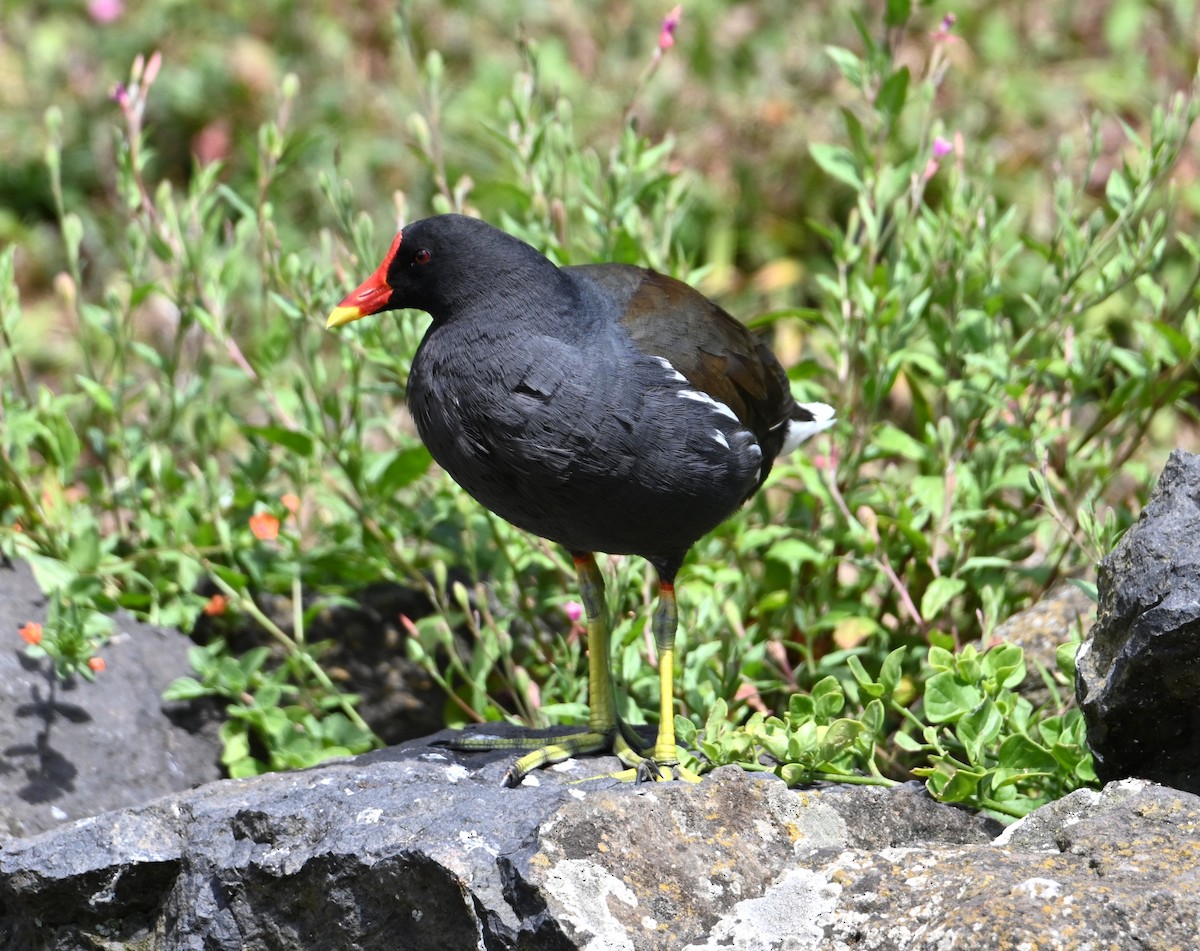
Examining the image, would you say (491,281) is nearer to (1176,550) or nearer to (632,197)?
(632,197)

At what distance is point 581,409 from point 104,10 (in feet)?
19.8

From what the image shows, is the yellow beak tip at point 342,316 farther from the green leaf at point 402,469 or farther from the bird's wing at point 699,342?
the green leaf at point 402,469

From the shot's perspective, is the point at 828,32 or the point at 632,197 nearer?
the point at 632,197

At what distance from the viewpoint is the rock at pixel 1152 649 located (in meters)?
2.72

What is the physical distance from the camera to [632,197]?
14.7 ft

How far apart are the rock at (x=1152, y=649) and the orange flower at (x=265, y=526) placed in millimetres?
2355

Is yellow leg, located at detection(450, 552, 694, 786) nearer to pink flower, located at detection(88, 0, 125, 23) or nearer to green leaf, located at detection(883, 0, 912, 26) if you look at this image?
green leaf, located at detection(883, 0, 912, 26)

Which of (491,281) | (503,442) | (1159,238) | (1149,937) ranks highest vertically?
(1159,238)

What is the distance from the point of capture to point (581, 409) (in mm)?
3188

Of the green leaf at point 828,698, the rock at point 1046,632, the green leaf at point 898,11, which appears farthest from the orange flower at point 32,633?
the green leaf at point 898,11

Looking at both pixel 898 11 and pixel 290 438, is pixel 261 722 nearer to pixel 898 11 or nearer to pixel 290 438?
pixel 290 438

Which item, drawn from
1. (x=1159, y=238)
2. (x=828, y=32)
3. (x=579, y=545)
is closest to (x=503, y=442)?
(x=579, y=545)

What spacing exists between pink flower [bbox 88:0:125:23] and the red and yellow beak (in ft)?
17.5

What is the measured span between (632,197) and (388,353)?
90cm
